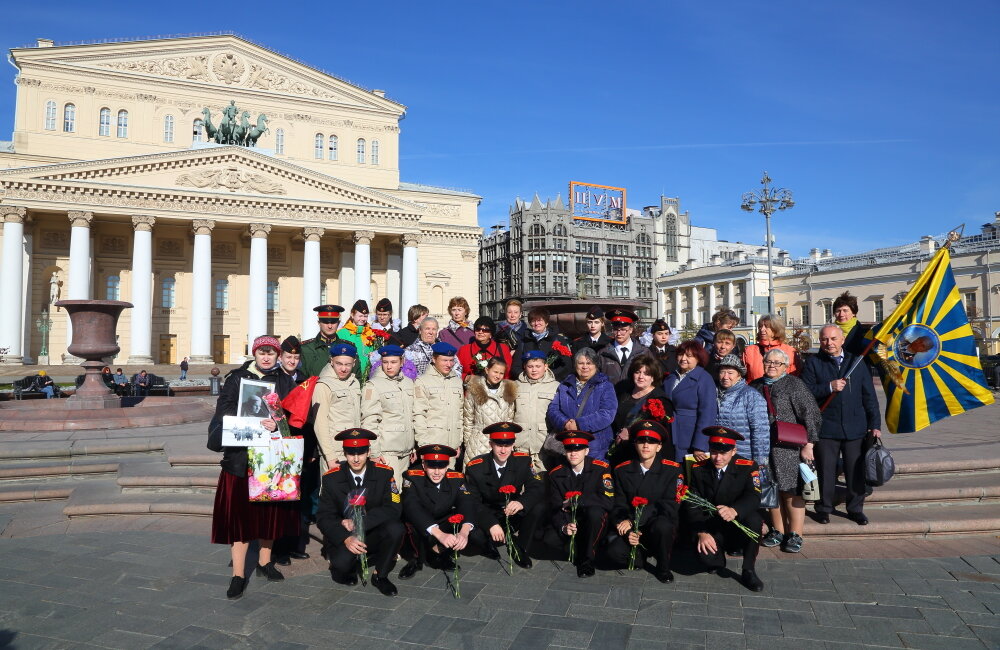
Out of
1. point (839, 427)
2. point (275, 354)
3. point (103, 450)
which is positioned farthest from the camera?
point (103, 450)

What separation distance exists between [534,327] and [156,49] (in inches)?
1684

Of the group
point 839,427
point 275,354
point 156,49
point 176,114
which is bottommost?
point 839,427

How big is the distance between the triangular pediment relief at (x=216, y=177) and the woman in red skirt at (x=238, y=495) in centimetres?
3489

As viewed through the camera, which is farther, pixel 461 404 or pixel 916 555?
pixel 461 404

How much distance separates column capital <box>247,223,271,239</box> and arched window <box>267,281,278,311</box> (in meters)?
5.38

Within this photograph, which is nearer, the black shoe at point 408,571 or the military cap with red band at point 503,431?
the black shoe at point 408,571

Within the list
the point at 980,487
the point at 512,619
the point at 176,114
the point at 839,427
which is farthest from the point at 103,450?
the point at 176,114

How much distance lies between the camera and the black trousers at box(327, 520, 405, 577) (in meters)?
5.04

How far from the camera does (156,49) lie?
1566 inches

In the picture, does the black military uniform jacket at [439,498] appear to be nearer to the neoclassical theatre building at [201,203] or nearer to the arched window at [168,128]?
the neoclassical theatre building at [201,203]

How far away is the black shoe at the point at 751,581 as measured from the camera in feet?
15.7

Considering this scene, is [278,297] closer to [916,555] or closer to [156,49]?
[156,49]

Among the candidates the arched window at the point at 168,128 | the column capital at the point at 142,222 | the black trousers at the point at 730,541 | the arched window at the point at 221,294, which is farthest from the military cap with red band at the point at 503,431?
the arched window at the point at 168,128

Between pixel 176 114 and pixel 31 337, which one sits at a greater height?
pixel 176 114
